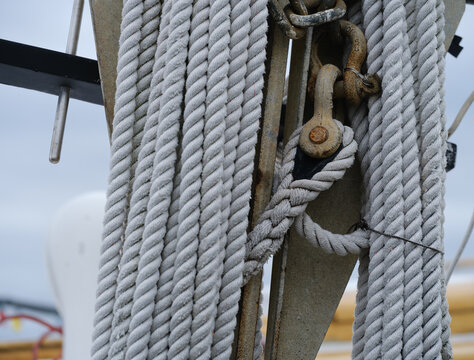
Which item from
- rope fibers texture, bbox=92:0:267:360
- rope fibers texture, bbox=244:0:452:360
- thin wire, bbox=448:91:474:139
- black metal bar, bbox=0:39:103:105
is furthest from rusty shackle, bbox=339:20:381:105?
black metal bar, bbox=0:39:103:105

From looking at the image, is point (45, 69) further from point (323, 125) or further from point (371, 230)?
point (371, 230)

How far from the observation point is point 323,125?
2.83 ft

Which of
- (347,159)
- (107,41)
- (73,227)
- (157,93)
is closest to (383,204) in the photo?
(347,159)

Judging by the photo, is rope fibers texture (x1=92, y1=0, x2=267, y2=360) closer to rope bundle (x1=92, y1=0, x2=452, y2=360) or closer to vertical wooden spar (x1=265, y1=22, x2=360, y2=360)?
rope bundle (x1=92, y1=0, x2=452, y2=360)

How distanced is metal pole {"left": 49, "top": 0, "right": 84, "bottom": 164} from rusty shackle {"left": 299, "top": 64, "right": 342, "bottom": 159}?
0.39 metres

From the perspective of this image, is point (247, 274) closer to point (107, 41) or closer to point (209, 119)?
point (209, 119)

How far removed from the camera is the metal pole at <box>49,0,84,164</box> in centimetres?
Result: 96

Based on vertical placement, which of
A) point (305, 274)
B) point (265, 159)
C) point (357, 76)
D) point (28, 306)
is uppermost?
point (28, 306)

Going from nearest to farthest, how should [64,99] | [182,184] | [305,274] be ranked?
1. [182,184]
2. [305,274]
3. [64,99]

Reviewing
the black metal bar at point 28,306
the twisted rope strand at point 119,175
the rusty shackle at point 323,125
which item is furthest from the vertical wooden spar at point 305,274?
the black metal bar at point 28,306

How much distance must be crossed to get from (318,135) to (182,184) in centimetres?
21

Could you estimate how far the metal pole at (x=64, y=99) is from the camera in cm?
96

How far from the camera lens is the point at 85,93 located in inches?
42.4

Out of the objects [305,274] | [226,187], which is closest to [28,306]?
[305,274]
